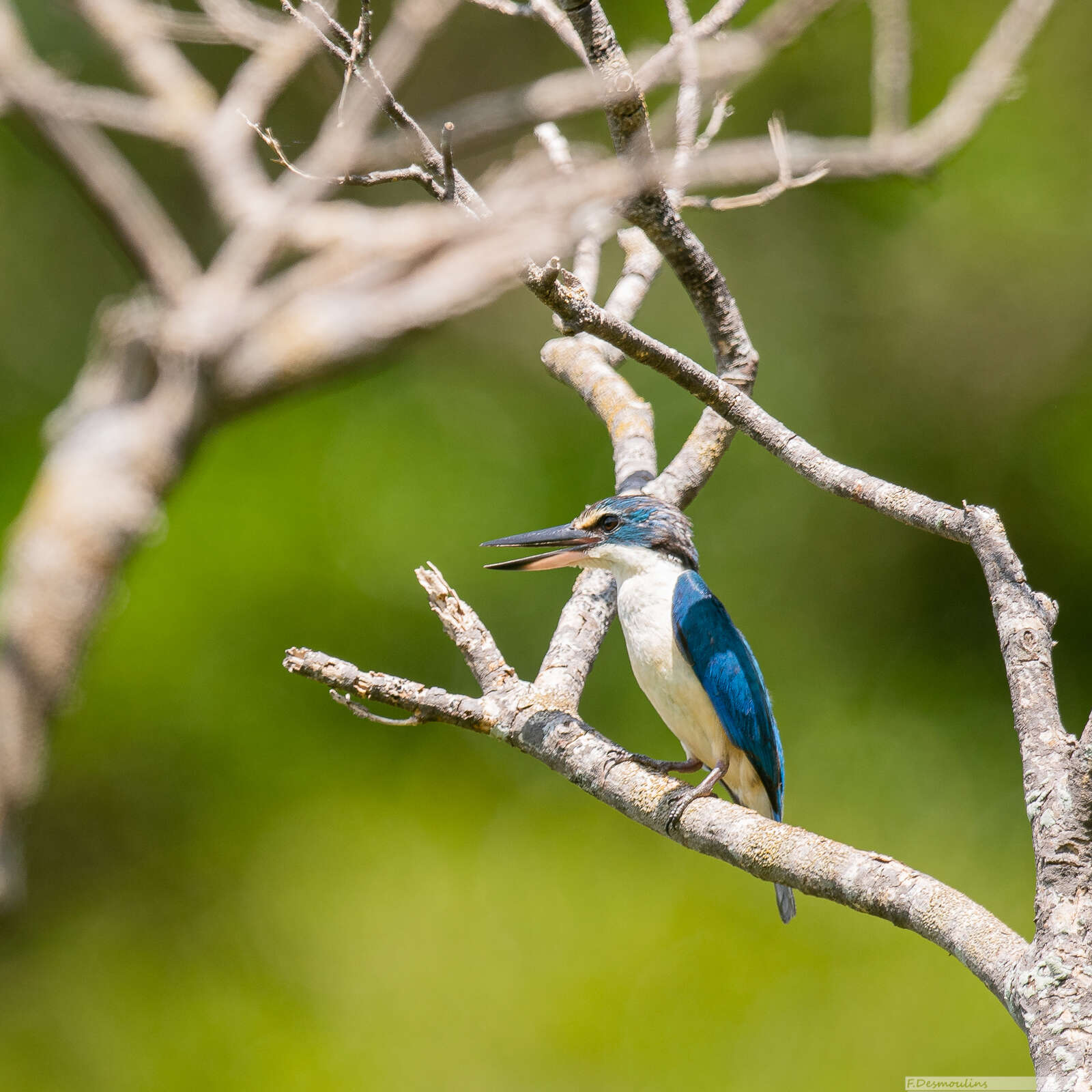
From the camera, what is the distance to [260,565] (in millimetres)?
5383

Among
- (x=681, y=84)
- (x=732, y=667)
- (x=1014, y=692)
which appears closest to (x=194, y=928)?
(x=732, y=667)

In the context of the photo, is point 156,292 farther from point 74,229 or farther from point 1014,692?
point 1014,692

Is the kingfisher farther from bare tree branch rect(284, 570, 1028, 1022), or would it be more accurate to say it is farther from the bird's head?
bare tree branch rect(284, 570, 1028, 1022)

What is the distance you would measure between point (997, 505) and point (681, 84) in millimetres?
4177

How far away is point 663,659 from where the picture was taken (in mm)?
2281

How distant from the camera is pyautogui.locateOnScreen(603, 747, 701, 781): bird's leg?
1.75 m

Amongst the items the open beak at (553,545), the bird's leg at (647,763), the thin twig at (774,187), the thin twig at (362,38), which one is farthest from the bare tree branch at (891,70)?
the bird's leg at (647,763)

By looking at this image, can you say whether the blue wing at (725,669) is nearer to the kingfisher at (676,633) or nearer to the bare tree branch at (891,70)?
the kingfisher at (676,633)

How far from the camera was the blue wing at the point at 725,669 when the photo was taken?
226 centimetres

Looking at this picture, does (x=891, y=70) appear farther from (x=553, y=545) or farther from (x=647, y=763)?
(x=647, y=763)

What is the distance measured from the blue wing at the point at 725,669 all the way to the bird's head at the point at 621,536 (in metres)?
0.09

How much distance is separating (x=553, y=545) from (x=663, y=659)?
0.39 m

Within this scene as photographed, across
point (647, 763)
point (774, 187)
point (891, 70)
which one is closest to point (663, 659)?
point (647, 763)

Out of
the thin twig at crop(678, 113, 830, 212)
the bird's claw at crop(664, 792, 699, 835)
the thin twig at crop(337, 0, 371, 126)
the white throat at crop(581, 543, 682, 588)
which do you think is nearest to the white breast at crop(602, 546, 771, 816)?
the white throat at crop(581, 543, 682, 588)
